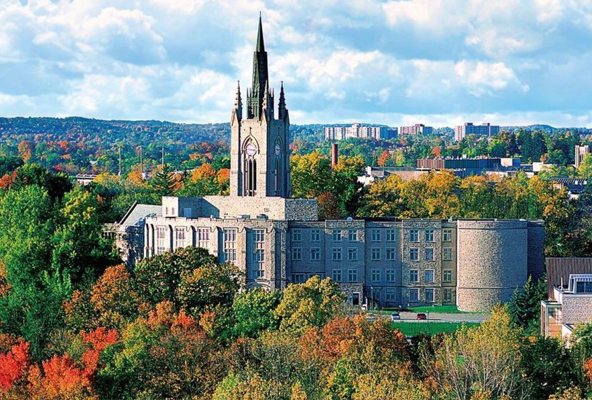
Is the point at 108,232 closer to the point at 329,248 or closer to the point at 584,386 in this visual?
the point at 329,248

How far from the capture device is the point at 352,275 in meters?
99.0

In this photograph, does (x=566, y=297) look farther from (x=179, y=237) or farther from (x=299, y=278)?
(x=179, y=237)

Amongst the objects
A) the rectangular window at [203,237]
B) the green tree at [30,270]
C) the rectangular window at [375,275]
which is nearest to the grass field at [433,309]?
the rectangular window at [375,275]

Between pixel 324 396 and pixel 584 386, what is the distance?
13.3m

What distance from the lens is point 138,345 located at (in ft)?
225

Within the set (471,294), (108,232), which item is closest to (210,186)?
(108,232)

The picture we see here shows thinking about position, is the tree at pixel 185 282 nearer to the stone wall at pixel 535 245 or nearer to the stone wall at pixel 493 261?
the stone wall at pixel 493 261

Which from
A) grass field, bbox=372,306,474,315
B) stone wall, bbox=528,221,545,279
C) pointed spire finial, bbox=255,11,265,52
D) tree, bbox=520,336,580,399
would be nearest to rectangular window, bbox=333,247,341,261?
grass field, bbox=372,306,474,315

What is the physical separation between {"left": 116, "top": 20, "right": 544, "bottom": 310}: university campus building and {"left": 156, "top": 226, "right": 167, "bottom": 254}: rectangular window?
68 mm

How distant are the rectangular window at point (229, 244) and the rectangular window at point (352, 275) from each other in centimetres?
798

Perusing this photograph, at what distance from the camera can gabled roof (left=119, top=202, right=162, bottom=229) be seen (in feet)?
353

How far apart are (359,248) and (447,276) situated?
6450 millimetres

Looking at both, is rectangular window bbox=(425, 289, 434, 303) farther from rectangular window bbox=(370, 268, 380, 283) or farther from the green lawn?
rectangular window bbox=(370, 268, 380, 283)

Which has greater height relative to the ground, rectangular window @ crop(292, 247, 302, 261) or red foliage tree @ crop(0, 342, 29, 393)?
A: rectangular window @ crop(292, 247, 302, 261)
